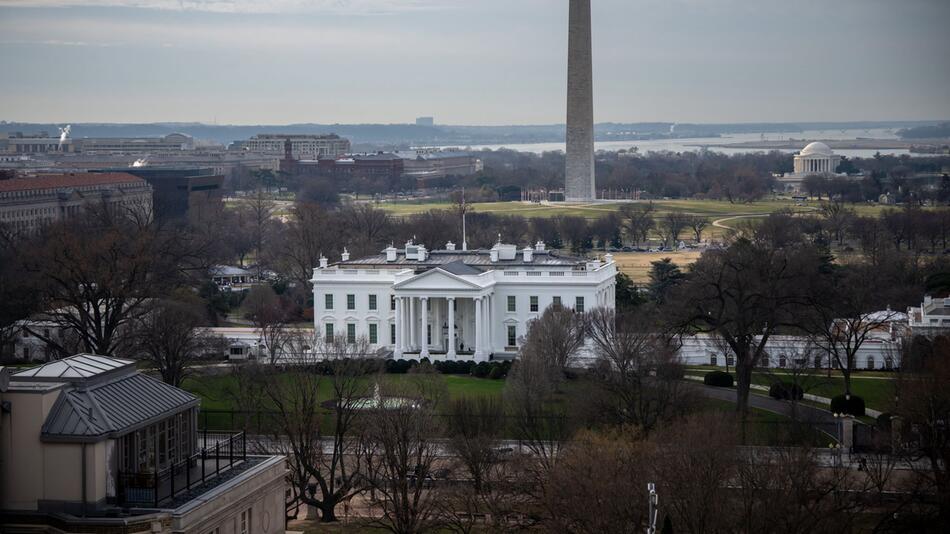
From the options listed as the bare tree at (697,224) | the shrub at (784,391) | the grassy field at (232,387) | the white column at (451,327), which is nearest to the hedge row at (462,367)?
the grassy field at (232,387)

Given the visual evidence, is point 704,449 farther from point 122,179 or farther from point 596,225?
point 122,179

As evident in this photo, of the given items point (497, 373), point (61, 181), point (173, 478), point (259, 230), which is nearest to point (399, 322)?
point (497, 373)

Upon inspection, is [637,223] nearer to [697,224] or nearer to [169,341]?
[697,224]

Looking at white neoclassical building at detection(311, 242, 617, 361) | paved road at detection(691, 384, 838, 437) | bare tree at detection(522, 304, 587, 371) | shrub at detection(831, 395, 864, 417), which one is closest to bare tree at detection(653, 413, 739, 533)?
paved road at detection(691, 384, 838, 437)

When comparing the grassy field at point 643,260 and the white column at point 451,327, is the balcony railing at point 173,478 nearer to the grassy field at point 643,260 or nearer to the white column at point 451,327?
the white column at point 451,327

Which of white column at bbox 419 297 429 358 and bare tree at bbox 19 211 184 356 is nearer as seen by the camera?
bare tree at bbox 19 211 184 356

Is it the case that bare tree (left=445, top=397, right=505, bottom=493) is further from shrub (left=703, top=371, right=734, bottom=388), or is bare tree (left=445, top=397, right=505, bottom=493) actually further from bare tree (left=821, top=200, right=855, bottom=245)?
bare tree (left=821, top=200, right=855, bottom=245)

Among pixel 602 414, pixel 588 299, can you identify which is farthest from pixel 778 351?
pixel 602 414
